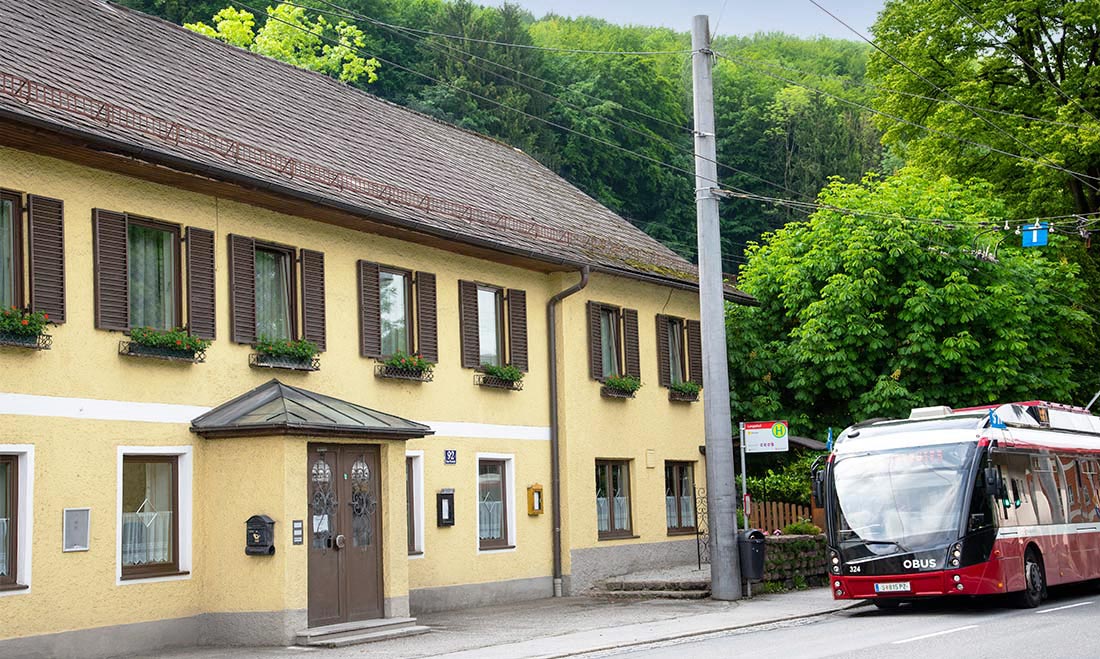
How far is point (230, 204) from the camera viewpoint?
18625 millimetres

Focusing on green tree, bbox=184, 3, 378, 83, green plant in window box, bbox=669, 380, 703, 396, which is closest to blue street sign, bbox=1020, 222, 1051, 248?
green plant in window box, bbox=669, 380, 703, 396

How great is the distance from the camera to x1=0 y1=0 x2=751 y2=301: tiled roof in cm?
1745

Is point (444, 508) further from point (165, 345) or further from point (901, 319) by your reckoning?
point (901, 319)

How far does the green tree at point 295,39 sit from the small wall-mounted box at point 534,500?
25.2 metres

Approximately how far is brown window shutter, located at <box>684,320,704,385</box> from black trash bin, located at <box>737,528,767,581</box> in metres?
7.37

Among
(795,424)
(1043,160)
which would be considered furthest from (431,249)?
(1043,160)

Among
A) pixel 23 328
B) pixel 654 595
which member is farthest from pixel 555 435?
pixel 23 328

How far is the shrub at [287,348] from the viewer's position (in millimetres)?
18719

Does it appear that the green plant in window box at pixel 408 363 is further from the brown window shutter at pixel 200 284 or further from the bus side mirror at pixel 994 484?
the bus side mirror at pixel 994 484

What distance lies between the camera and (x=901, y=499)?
19.5 m

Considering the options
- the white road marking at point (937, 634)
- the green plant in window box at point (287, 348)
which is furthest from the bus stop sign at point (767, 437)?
the green plant in window box at point (287, 348)

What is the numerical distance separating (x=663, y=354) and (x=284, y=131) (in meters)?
9.89

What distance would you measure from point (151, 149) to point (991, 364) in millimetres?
21902

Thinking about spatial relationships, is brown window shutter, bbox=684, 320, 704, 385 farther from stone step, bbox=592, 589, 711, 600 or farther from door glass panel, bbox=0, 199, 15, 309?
door glass panel, bbox=0, 199, 15, 309
